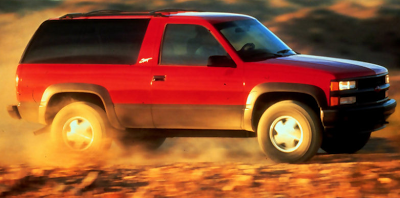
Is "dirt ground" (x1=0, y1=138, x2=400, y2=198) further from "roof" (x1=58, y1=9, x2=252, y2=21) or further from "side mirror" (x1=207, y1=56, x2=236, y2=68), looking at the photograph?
"roof" (x1=58, y1=9, x2=252, y2=21)

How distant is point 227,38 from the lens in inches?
339

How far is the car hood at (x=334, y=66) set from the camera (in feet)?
26.3

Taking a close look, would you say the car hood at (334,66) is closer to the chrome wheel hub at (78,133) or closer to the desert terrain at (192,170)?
the desert terrain at (192,170)

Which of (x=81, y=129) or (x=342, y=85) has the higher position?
(x=342, y=85)

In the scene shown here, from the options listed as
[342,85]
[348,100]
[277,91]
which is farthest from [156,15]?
[348,100]

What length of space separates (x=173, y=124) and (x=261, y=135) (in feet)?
3.53

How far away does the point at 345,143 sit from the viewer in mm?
9344

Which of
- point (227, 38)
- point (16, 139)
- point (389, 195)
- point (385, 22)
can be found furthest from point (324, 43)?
point (389, 195)

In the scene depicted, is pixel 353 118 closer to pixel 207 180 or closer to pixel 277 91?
pixel 277 91

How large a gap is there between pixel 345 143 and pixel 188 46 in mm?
2413

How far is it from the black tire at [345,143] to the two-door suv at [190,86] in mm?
18

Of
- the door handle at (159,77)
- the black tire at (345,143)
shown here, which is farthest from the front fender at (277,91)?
the black tire at (345,143)

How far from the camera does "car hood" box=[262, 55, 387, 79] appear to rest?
316 inches

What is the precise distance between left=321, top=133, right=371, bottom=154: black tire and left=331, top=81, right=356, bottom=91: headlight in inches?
52.1
